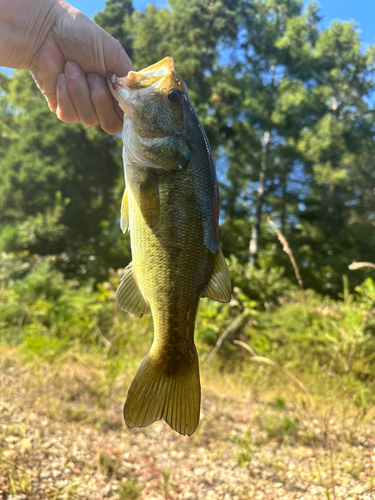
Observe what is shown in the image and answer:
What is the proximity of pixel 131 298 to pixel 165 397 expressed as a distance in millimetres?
374

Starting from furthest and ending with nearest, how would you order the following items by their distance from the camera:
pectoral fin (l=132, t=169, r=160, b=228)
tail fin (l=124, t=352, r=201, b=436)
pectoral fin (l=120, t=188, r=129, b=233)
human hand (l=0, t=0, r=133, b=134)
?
human hand (l=0, t=0, r=133, b=134), pectoral fin (l=120, t=188, r=129, b=233), pectoral fin (l=132, t=169, r=160, b=228), tail fin (l=124, t=352, r=201, b=436)

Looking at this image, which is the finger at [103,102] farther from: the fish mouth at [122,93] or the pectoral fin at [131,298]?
the pectoral fin at [131,298]

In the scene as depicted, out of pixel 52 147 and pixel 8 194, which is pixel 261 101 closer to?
pixel 52 147

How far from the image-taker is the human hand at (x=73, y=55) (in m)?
1.60

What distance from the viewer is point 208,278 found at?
3.96ft

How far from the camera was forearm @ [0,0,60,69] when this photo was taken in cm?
162

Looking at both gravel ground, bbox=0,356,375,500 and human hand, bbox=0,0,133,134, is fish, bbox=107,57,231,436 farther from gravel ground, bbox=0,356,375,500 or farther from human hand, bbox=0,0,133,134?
gravel ground, bbox=0,356,375,500

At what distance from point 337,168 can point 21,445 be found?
14.1m

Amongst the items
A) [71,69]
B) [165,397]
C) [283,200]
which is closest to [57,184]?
[283,200]

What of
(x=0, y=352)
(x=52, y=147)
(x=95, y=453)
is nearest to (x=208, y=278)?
(x=95, y=453)

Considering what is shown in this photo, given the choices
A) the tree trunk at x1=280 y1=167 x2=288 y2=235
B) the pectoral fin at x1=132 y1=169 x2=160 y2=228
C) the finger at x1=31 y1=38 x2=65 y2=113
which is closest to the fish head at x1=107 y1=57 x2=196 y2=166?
the pectoral fin at x1=132 y1=169 x2=160 y2=228

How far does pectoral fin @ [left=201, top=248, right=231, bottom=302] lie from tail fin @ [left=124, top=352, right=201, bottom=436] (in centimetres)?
23

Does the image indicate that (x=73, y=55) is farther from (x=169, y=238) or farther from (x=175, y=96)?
(x=169, y=238)

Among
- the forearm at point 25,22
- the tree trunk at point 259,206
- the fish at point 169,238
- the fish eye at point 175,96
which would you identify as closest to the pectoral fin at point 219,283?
the fish at point 169,238
